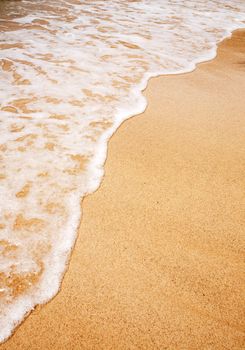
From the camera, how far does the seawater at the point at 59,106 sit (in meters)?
1.59

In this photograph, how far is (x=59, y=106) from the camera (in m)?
3.00

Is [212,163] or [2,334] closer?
[2,334]

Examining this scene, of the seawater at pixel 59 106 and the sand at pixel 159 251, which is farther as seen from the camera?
the seawater at pixel 59 106

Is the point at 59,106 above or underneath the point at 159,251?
above

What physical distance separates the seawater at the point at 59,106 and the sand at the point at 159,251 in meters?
0.13

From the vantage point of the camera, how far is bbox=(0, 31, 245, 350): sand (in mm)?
1288

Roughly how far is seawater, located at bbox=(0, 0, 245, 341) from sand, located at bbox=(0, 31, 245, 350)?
0.13 meters

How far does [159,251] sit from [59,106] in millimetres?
2059

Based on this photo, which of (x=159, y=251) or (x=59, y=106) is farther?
(x=59, y=106)

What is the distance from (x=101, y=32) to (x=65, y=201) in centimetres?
477

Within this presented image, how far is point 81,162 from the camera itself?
2.27m

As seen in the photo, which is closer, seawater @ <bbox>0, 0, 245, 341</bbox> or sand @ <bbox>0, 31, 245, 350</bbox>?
sand @ <bbox>0, 31, 245, 350</bbox>

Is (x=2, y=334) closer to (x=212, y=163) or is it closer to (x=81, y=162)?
(x=81, y=162)

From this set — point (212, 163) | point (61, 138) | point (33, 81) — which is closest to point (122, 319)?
point (212, 163)
